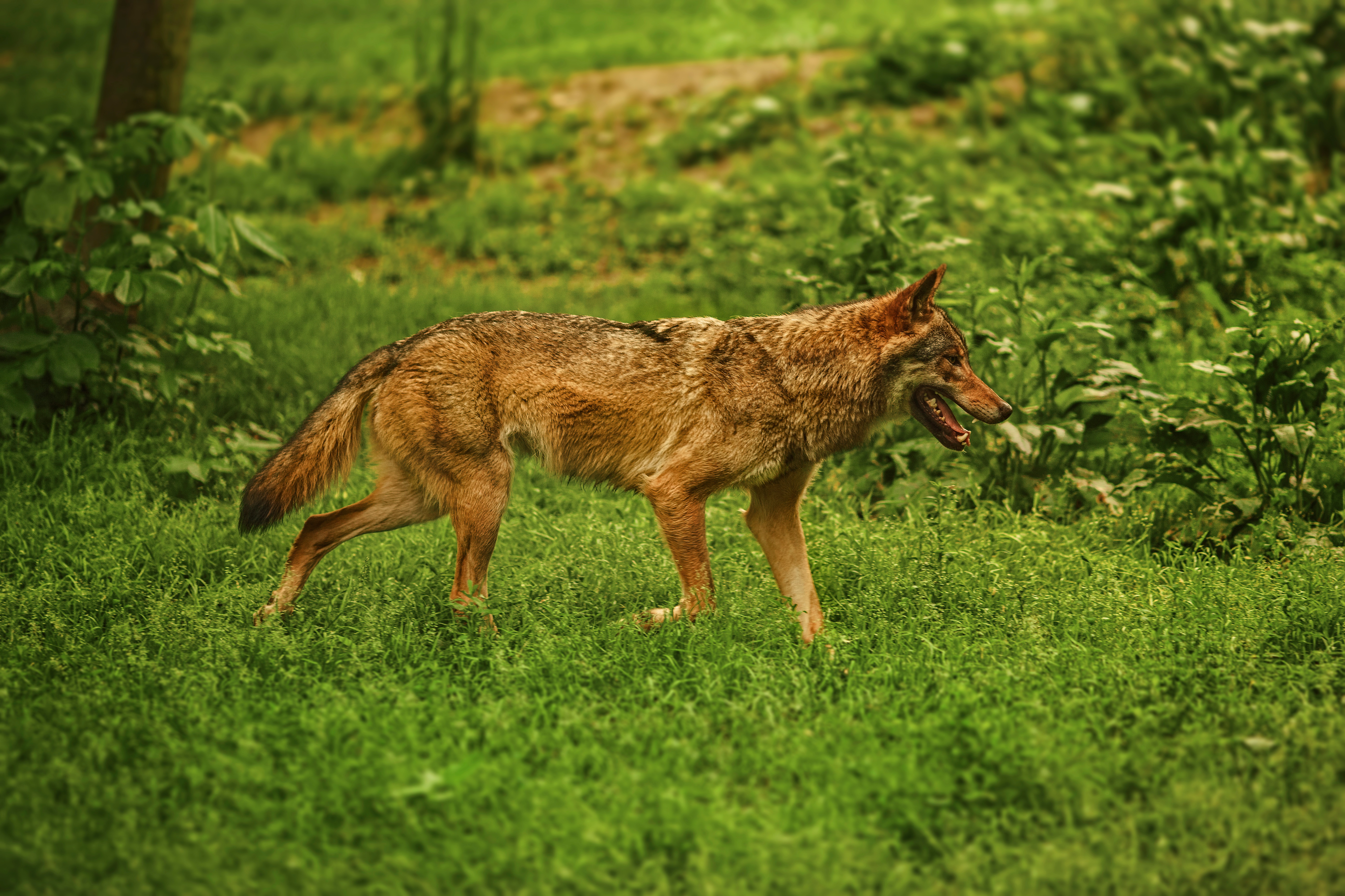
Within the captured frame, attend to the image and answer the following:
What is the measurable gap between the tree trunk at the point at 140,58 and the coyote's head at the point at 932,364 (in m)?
5.81

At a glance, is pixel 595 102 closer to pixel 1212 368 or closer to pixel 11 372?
pixel 11 372

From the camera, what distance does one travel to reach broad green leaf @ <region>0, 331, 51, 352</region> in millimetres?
6621

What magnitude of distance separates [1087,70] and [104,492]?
10.9 metres

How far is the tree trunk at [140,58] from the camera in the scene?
8164 millimetres

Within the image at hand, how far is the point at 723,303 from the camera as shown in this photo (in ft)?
31.2

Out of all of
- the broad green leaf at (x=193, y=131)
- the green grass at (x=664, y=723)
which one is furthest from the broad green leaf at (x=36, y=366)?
the broad green leaf at (x=193, y=131)

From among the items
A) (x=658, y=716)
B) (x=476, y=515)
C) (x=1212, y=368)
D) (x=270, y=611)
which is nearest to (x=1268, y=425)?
(x=1212, y=368)

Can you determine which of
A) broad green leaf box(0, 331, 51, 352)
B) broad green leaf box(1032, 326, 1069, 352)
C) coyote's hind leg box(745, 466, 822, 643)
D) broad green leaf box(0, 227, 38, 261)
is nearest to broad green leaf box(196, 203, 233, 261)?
broad green leaf box(0, 227, 38, 261)

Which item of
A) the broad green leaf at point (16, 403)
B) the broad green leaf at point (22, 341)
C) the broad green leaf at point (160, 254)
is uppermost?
the broad green leaf at point (160, 254)

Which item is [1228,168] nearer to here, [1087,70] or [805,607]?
[1087,70]

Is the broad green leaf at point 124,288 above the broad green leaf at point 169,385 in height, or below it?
above

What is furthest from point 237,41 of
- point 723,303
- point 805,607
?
point 805,607

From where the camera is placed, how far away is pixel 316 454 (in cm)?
534

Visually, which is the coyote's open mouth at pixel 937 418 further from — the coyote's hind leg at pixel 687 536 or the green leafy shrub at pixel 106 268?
the green leafy shrub at pixel 106 268
